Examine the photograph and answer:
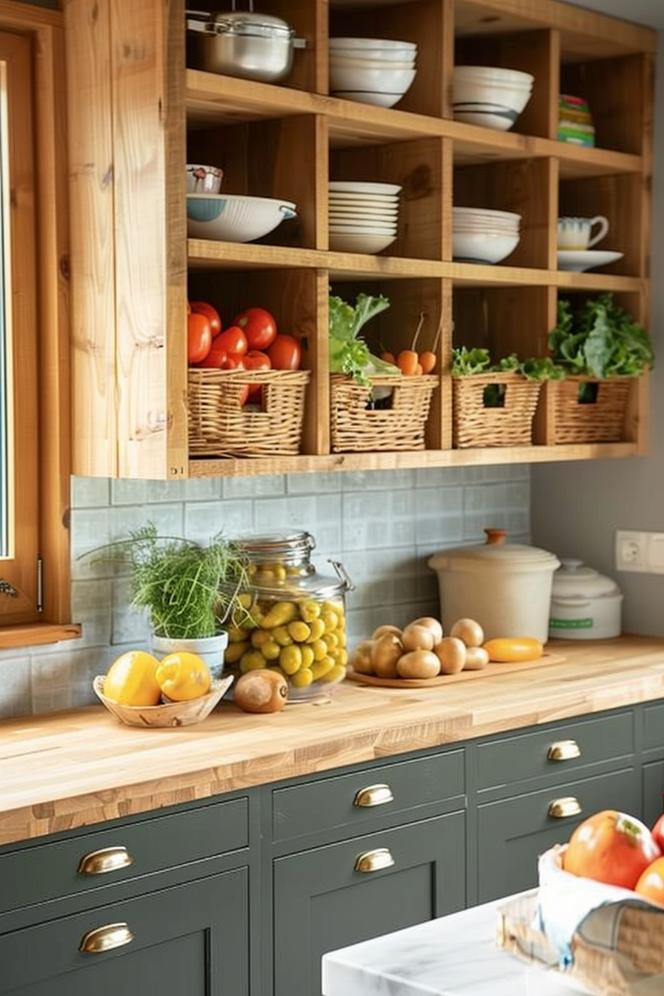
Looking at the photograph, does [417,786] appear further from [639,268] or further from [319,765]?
[639,268]

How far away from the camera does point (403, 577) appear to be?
13.0ft

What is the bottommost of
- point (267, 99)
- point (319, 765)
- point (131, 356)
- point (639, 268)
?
point (319, 765)

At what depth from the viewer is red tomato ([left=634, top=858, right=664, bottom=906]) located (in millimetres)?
1492

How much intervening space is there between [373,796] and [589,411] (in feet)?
4.50

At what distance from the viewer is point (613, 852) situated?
61.2 inches

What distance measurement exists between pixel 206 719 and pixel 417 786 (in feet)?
1.45

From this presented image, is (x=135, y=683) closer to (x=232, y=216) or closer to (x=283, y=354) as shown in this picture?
(x=283, y=354)

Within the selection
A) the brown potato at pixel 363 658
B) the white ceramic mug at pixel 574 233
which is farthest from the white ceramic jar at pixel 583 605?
the white ceramic mug at pixel 574 233

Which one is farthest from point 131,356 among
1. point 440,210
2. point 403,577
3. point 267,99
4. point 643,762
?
point 643,762

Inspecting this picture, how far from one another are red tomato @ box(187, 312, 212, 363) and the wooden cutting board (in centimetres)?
91

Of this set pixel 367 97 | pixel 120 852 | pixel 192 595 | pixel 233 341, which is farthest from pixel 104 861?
pixel 367 97

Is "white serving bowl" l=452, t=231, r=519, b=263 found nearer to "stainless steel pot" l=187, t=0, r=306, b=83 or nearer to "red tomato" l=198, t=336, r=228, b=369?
"stainless steel pot" l=187, t=0, r=306, b=83

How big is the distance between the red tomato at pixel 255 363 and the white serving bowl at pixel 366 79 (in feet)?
2.12

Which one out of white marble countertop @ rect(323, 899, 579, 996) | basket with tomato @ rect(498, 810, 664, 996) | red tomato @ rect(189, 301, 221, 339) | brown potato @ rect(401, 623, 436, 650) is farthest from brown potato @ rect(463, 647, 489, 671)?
basket with tomato @ rect(498, 810, 664, 996)
